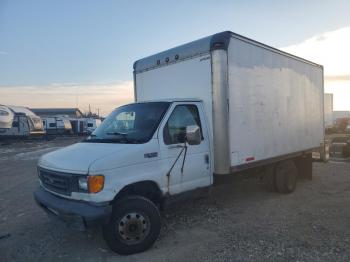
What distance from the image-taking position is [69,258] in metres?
5.17

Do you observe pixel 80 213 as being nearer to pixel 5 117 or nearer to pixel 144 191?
pixel 144 191

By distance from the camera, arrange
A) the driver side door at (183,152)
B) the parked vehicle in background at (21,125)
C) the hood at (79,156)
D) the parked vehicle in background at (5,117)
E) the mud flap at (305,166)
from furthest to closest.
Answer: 1. the parked vehicle in background at (21,125)
2. the parked vehicle in background at (5,117)
3. the mud flap at (305,166)
4. the driver side door at (183,152)
5. the hood at (79,156)

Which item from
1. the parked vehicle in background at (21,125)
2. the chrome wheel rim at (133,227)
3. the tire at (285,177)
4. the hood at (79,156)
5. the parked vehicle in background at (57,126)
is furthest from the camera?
the parked vehicle in background at (57,126)

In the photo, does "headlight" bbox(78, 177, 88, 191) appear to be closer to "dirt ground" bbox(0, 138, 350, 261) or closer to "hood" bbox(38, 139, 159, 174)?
"hood" bbox(38, 139, 159, 174)

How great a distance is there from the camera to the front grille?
196 inches

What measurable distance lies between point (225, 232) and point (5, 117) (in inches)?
1097

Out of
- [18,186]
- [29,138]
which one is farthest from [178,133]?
[29,138]

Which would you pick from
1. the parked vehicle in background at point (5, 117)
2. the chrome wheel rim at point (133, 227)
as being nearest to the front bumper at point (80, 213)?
the chrome wheel rim at point (133, 227)

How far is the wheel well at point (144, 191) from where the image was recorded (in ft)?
17.1

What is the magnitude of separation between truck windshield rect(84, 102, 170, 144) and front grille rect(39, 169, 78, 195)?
879 millimetres

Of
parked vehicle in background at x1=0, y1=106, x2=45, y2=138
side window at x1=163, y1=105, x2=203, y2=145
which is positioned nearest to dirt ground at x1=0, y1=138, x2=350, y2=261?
side window at x1=163, y1=105, x2=203, y2=145

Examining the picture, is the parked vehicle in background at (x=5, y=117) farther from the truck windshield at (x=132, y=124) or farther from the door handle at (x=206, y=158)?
the door handle at (x=206, y=158)

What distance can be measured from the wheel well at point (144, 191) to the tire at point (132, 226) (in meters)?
0.12

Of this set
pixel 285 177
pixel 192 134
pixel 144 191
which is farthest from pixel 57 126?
pixel 192 134
